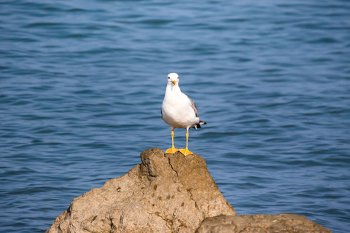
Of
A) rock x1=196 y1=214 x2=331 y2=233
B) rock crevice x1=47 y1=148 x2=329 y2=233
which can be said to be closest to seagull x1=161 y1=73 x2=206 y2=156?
rock crevice x1=47 y1=148 x2=329 y2=233

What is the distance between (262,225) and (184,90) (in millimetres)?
12087

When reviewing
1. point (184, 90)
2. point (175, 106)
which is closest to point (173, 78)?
point (175, 106)

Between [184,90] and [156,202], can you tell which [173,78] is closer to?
[156,202]

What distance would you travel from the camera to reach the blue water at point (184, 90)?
15.3 metres

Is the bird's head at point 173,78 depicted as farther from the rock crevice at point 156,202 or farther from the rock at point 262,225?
the rock at point 262,225

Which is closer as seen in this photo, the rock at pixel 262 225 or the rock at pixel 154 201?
the rock at pixel 262 225

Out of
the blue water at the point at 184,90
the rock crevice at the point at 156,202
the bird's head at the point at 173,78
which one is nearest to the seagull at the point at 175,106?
the bird's head at the point at 173,78

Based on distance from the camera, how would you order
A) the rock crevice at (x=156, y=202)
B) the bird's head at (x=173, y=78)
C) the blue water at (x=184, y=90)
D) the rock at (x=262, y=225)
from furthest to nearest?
the blue water at (x=184, y=90) → the bird's head at (x=173, y=78) → the rock crevice at (x=156, y=202) → the rock at (x=262, y=225)

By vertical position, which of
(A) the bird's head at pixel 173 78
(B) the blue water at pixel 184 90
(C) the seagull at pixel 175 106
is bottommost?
(B) the blue water at pixel 184 90

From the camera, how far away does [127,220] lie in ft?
33.0

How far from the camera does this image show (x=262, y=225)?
957 centimetres

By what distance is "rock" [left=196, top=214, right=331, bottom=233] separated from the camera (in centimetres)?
949

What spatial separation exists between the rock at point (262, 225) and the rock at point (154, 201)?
1.50 ft

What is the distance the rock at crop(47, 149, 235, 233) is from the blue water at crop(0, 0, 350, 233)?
2872mm
